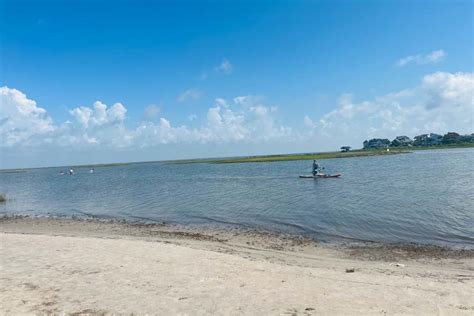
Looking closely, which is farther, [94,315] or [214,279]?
[214,279]

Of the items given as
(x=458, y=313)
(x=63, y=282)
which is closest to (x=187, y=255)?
(x=63, y=282)

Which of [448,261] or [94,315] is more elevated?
[94,315]

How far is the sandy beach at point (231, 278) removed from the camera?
29.8 feet

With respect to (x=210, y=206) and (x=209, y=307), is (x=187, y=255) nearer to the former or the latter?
(x=209, y=307)

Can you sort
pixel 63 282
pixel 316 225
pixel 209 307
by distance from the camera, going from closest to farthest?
pixel 209 307
pixel 63 282
pixel 316 225

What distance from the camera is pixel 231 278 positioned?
37.8 ft

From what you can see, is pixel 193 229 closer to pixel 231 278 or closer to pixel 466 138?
pixel 231 278

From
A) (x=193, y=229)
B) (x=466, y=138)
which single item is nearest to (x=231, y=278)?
(x=193, y=229)

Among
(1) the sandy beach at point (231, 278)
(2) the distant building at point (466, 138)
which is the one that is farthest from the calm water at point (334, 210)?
(2) the distant building at point (466, 138)

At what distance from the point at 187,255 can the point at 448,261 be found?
10767mm

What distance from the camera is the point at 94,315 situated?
8.66m

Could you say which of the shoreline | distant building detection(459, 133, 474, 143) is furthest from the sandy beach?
distant building detection(459, 133, 474, 143)

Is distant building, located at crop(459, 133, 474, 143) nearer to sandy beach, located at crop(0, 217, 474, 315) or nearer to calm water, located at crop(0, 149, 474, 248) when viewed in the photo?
calm water, located at crop(0, 149, 474, 248)

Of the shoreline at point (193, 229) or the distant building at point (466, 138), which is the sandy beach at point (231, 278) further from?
the distant building at point (466, 138)
